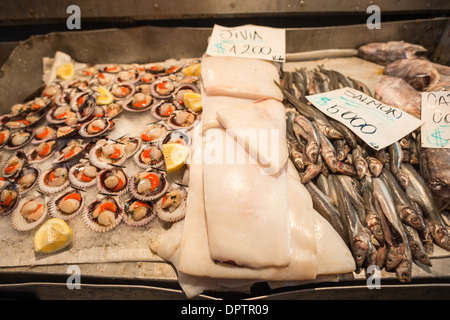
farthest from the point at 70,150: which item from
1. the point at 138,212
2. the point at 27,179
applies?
the point at 138,212

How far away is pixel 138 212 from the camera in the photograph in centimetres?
172

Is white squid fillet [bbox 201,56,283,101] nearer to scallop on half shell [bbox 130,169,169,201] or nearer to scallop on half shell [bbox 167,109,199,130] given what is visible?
scallop on half shell [bbox 167,109,199,130]

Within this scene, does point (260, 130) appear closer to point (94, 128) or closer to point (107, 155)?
point (107, 155)

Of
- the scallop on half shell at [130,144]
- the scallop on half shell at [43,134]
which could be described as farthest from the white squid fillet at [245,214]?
the scallop on half shell at [43,134]

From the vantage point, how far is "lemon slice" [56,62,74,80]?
2834 millimetres

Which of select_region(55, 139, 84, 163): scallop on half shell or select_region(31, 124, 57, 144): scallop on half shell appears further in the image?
select_region(31, 124, 57, 144): scallop on half shell

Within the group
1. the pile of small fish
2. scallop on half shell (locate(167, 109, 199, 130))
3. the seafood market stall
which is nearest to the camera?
the seafood market stall

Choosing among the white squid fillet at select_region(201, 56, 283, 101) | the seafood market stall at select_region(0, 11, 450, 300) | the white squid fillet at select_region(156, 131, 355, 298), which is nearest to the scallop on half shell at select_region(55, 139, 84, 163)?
the seafood market stall at select_region(0, 11, 450, 300)

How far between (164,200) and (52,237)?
2.55 feet

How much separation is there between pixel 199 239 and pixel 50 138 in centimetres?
183

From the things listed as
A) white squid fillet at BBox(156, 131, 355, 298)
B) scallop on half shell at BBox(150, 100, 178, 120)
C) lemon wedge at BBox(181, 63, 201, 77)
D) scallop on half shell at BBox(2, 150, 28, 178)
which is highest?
lemon wedge at BBox(181, 63, 201, 77)

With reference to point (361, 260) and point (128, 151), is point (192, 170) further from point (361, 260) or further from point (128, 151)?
point (361, 260)
